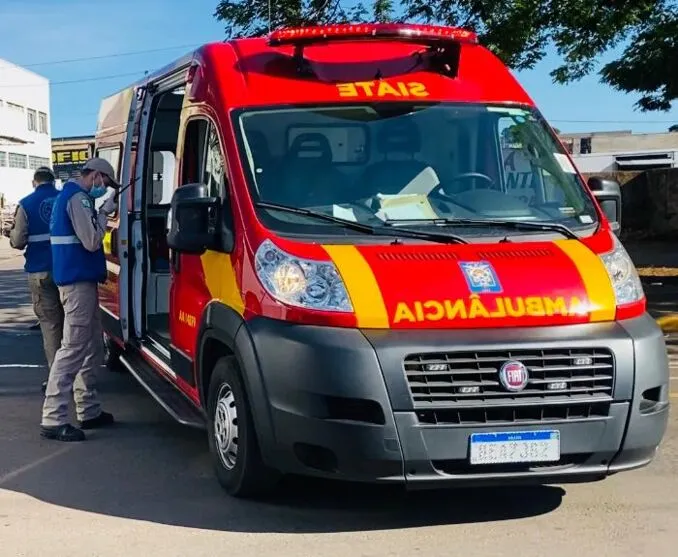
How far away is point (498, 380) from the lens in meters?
4.32

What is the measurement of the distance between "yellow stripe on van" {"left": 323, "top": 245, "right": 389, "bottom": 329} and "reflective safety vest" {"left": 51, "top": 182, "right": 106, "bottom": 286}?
243 centimetres

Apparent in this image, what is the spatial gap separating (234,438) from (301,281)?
3.35 ft

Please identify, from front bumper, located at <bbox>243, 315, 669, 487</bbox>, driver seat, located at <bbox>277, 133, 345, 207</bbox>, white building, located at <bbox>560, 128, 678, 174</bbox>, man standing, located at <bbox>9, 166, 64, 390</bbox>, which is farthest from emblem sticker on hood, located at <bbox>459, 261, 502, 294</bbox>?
white building, located at <bbox>560, 128, 678, 174</bbox>

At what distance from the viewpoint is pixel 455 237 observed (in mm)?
4785

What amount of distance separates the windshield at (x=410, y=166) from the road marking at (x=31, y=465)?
2.28m

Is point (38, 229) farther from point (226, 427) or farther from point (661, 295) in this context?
point (661, 295)

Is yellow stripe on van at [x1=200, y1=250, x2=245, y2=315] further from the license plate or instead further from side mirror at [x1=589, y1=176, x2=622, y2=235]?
side mirror at [x1=589, y1=176, x2=622, y2=235]

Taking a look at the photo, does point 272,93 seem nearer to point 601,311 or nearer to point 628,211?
point 601,311

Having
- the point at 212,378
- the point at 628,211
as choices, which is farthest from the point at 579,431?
the point at 628,211

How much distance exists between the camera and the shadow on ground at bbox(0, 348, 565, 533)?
4.83 m

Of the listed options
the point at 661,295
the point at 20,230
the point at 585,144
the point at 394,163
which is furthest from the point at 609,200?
the point at 585,144

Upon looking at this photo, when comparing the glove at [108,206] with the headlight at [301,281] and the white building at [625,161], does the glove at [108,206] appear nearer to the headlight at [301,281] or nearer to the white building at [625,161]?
the headlight at [301,281]

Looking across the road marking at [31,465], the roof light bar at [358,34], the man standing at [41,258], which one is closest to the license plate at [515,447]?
the roof light bar at [358,34]

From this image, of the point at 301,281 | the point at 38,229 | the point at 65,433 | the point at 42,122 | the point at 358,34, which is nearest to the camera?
the point at 301,281
